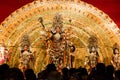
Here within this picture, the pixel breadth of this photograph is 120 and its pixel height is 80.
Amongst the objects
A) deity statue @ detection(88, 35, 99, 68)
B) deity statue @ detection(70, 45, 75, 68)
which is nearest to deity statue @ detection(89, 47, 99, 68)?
deity statue @ detection(88, 35, 99, 68)

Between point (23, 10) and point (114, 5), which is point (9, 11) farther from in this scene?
point (114, 5)

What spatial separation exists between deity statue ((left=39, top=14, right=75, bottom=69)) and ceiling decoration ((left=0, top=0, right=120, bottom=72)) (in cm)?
18

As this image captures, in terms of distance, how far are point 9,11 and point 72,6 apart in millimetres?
1735

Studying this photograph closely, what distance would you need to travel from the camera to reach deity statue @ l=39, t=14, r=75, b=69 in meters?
10.6

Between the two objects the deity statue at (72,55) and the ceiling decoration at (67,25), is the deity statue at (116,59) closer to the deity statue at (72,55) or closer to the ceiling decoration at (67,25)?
the ceiling decoration at (67,25)

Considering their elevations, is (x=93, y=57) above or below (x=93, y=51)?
below

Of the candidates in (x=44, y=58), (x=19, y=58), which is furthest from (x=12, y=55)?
(x=44, y=58)

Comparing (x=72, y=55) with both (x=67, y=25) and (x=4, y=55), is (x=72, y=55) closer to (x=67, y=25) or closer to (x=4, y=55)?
(x=67, y=25)

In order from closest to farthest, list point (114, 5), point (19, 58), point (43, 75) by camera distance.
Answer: point (43, 75)
point (19, 58)
point (114, 5)

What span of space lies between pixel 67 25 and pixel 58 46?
27.3 inches

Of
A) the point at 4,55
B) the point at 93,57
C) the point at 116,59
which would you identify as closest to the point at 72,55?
the point at 93,57

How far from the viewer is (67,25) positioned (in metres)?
10.9

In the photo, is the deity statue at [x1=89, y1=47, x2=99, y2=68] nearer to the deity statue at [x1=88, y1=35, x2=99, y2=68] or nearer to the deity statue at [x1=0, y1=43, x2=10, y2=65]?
the deity statue at [x1=88, y1=35, x2=99, y2=68]

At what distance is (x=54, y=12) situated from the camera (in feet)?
35.7
